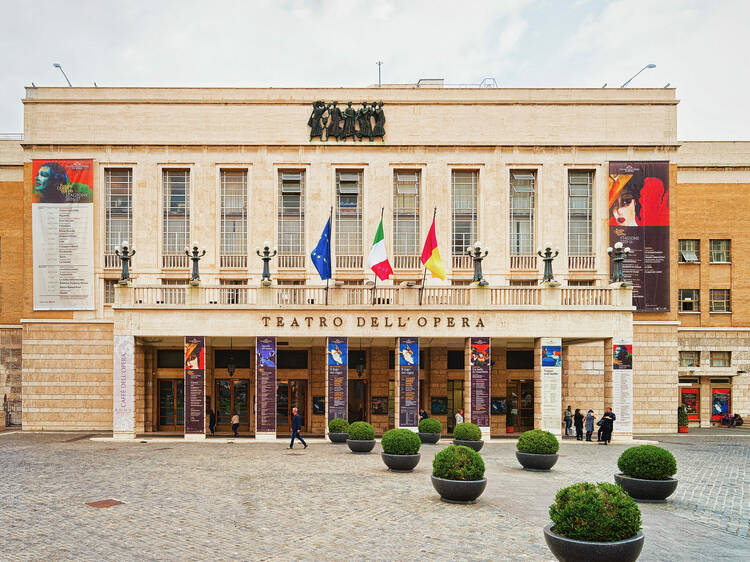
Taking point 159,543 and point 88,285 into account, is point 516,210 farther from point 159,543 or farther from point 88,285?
point 159,543

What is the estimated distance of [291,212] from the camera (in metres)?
36.5

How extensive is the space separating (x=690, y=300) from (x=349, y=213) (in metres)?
24.6

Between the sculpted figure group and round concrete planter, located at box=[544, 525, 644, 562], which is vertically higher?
the sculpted figure group

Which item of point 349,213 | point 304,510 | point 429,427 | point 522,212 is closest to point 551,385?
point 429,427

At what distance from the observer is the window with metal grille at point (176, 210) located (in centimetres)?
3603

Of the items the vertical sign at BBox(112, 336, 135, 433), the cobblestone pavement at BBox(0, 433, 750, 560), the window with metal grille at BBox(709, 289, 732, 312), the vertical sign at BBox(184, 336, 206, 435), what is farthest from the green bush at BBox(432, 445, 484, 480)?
the window with metal grille at BBox(709, 289, 732, 312)

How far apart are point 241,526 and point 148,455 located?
12301mm

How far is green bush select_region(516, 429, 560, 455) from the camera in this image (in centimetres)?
2012

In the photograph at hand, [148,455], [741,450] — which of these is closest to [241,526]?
[148,455]

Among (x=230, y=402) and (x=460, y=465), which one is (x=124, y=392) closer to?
(x=230, y=402)

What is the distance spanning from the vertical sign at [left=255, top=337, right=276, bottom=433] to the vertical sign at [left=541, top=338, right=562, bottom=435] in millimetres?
12828

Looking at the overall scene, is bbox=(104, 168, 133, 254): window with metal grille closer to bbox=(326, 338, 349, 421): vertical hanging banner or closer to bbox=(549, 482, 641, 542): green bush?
bbox=(326, 338, 349, 421): vertical hanging banner

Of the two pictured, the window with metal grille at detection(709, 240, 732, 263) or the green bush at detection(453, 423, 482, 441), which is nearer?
the green bush at detection(453, 423, 482, 441)

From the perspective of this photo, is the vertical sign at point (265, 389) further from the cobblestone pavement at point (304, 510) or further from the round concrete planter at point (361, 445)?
the round concrete planter at point (361, 445)
